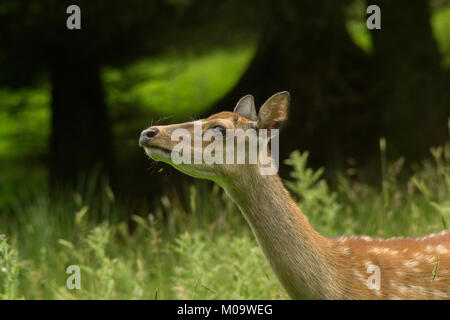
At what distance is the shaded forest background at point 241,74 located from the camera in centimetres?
828

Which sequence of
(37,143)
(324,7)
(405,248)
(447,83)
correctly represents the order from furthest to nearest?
(37,143), (447,83), (324,7), (405,248)

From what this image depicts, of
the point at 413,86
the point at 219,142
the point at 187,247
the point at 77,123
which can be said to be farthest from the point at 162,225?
the point at 413,86

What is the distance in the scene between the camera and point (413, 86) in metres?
8.45

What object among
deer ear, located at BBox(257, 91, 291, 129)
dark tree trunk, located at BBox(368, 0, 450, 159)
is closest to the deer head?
deer ear, located at BBox(257, 91, 291, 129)

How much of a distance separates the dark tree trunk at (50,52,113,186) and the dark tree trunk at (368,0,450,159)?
330cm

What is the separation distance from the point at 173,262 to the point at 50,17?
341 cm

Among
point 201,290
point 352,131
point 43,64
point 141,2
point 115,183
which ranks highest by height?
point 141,2

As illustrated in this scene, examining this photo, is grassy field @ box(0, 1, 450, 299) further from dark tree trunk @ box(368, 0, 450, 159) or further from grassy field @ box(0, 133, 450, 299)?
dark tree trunk @ box(368, 0, 450, 159)

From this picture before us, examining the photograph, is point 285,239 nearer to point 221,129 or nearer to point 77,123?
point 221,129

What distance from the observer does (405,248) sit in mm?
3824

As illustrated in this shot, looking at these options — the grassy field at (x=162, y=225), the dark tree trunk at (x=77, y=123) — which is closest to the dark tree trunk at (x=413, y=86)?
the grassy field at (x=162, y=225)

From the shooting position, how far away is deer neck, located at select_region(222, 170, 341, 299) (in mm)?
3465
